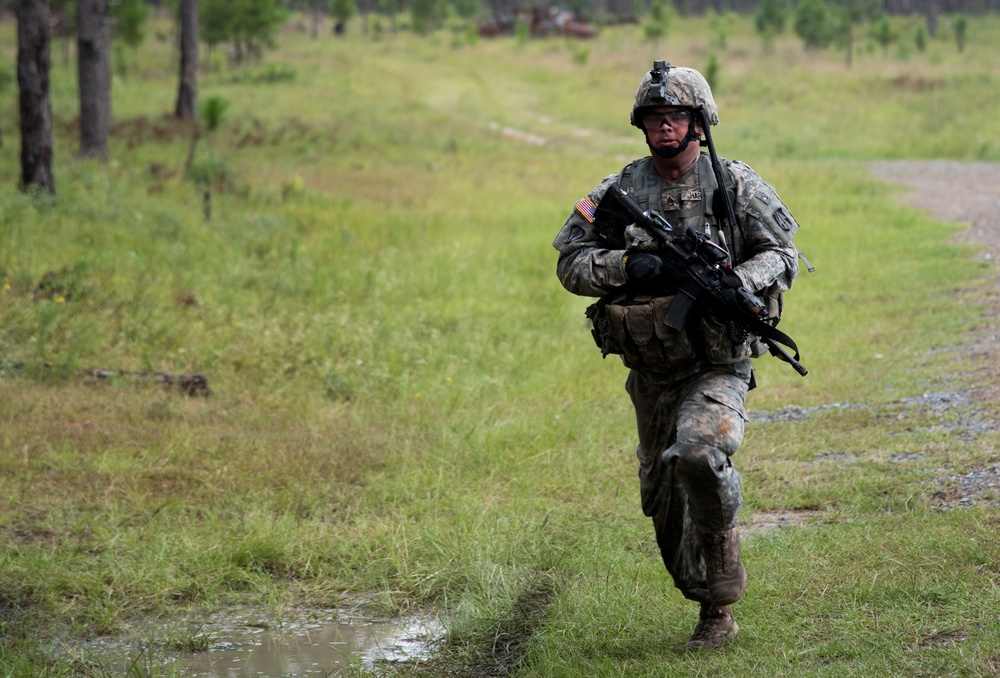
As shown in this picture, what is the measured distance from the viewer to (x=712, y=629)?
12.3ft

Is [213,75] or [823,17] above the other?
[823,17]

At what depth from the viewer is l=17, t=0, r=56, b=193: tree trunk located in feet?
37.5

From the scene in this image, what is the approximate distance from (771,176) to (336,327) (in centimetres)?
1071

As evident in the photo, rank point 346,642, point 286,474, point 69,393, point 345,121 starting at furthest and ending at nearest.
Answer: point 345,121 < point 69,393 < point 286,474 < point 346,642

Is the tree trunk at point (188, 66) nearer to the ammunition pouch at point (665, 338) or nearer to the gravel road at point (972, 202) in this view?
the gravel road at point (972, 202)

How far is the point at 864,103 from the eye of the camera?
30.7 m

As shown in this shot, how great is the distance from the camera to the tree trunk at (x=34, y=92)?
1143 cm

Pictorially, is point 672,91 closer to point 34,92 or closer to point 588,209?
point 588,209

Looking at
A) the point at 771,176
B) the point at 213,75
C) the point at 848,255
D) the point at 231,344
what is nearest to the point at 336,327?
the point at 231,344

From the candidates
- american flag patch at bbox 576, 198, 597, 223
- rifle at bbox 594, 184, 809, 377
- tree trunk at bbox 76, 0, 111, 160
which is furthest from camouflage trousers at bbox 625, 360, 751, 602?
tree trunk at bbox 76, 0, 111, 160

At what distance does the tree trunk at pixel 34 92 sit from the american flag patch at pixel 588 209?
9.18m

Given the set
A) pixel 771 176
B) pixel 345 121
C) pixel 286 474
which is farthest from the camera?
pixel 345 121

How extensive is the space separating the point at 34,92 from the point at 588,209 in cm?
941

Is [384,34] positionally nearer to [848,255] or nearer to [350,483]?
[848,255]
